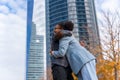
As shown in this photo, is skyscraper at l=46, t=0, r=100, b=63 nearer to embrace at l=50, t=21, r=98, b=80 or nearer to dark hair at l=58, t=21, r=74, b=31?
dark hair at l=58, t=21, r=74, b=31

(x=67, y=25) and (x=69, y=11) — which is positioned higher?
(x=69, y=11)

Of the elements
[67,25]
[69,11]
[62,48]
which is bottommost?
[62,48]

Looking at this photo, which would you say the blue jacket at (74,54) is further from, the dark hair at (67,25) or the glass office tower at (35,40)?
the glass office tower at (35,40)

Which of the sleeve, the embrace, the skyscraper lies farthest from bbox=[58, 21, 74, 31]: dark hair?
the skyscraper

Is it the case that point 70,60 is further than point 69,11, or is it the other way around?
point 69,11

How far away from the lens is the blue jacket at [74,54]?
132 inches

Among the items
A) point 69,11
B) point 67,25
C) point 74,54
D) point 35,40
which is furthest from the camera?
point 35,40

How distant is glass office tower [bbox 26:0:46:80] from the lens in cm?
8283

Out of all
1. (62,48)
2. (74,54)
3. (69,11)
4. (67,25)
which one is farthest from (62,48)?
(69,11)

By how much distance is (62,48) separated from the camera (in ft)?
11.2

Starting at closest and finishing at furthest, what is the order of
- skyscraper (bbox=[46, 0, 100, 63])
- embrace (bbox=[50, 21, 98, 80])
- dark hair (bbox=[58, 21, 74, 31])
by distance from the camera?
1. embrace (bbox=[50, 21, 98, 80])
2. dark hair (bbox=[58, 21, 74, 31])
3. skyscraper (bbox=[46, 0, 100, 63])

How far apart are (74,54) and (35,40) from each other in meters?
92.1

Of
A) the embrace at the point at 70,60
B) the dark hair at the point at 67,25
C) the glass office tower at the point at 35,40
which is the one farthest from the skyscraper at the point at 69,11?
the embrace at the point at 70,60

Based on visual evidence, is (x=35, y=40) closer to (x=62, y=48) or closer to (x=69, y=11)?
Answer: (x=69, y=11)
